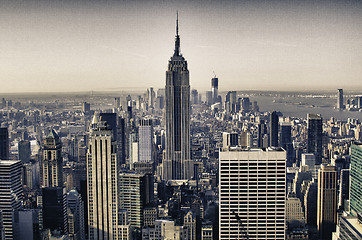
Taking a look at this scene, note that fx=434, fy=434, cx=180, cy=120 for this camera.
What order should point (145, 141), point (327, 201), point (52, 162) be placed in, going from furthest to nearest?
point (145, 141) < point (52, 162) < point (327, 201)

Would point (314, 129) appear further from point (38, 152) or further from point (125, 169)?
point (38, 152)

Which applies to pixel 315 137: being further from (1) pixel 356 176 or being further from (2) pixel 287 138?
(1) pixel 356 176

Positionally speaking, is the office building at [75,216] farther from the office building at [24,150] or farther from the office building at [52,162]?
the office building at [24,150]

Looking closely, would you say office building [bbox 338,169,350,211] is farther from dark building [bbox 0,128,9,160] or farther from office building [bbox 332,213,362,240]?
dark building [bbox 0,128,9,160]

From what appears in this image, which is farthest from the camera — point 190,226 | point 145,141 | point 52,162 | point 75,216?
point 145,141

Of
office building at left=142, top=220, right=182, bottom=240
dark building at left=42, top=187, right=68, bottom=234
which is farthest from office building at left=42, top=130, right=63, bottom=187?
office building at left=142, top=220, right=182, bottom=240

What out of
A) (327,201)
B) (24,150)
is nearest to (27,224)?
(24,150)

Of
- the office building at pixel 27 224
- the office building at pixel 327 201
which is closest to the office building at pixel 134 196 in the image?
the office building at pixel 27 224
